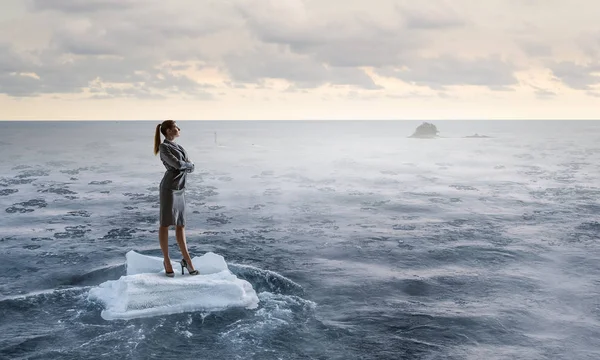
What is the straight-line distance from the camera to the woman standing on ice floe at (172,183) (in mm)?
9992

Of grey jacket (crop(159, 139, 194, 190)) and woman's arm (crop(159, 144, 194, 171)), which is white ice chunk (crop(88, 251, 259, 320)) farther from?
woman's arm (crop(159, 144, 194, 171))

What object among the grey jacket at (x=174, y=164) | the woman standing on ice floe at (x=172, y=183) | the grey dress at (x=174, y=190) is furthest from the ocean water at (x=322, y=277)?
the grey jacket at (x=174, y=164)

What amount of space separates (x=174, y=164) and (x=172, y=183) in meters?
0.54

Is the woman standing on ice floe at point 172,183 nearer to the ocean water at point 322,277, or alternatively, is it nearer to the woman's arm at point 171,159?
the woman's arm at point 171,159

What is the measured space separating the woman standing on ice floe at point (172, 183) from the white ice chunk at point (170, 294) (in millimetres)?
418

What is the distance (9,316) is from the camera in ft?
35.0

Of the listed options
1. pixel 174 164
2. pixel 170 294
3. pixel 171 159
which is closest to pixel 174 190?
pixel 174 164

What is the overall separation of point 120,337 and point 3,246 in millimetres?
9722

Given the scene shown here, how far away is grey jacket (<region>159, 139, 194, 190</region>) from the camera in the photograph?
32.8ft

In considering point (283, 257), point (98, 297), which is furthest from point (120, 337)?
point (283, 257)

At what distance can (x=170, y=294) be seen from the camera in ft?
35.1

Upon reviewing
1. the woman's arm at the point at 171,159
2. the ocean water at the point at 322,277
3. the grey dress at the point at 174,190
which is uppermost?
the woman's arm at the point at 171,159

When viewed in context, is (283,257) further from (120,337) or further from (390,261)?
(120,337)

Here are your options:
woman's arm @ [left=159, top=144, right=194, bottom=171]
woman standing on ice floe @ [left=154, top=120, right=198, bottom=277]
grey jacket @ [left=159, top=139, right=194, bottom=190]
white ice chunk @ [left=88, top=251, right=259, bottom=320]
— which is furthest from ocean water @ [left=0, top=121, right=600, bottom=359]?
woman's arm @ [left=159, top=144, right=194, bottom=171]
